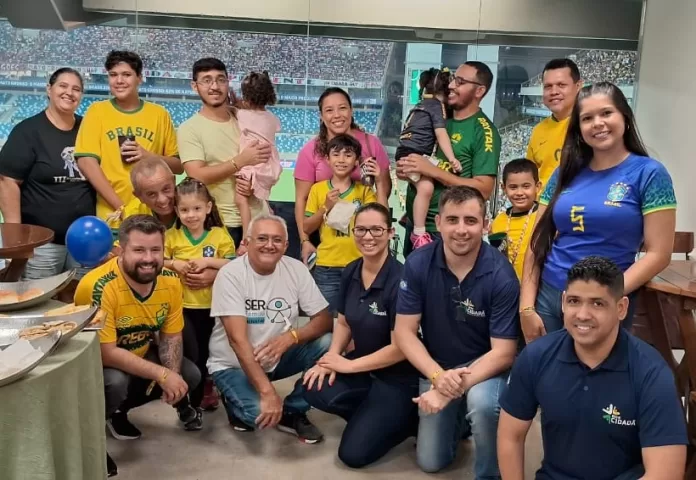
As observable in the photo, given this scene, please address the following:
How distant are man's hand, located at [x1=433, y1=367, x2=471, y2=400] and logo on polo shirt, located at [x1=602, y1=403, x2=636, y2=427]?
65 centimetres

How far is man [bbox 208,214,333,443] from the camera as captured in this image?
288cm

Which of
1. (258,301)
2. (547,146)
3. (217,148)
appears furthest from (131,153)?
(547,146)

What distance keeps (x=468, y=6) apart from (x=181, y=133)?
2607 millimetres

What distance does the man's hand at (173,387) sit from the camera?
2672 mm

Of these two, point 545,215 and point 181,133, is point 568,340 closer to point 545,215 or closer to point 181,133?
point 545,215

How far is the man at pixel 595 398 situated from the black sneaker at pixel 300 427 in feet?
3.56

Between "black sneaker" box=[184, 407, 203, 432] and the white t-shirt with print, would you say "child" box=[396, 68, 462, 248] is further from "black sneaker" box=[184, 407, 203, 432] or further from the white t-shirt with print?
"black sneaker" box=[184, 407, 203, 432]

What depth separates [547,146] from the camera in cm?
322

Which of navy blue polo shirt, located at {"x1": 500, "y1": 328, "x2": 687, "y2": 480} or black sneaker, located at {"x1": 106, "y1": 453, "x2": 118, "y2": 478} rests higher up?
navy blue polo shirt, located at {"x1": 500, "y1": 328, "x2": 687, "y2": 480}

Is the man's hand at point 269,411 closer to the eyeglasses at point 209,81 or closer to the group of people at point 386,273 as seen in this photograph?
the group of people at point 386,273

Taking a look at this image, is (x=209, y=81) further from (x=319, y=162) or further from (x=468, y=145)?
(x=468, y=145)

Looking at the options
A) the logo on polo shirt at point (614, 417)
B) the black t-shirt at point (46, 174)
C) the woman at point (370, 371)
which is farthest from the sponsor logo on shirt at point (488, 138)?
the black t-shirt at point (46, 174)

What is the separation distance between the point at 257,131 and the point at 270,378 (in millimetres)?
1207

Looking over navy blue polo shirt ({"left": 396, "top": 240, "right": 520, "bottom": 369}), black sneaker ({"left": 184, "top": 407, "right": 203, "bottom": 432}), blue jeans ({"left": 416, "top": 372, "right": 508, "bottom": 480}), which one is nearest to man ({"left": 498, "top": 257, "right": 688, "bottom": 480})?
blue jeans ({"left": 416, "top": 372, "right": 508, "bottom": 480})
